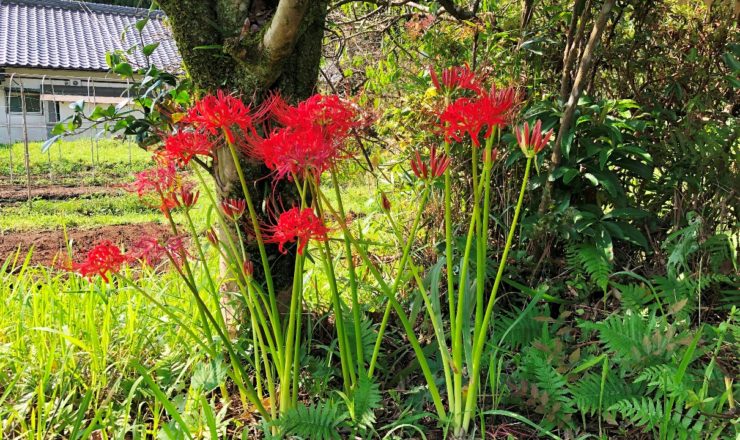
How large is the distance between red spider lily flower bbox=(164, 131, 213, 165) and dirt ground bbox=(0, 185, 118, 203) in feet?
22.6

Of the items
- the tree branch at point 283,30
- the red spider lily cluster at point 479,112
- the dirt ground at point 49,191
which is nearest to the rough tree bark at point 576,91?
the red spider lily cluster at point 479,112

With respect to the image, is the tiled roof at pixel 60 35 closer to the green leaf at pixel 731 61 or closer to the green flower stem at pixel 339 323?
the green leaf at pixel 731 61

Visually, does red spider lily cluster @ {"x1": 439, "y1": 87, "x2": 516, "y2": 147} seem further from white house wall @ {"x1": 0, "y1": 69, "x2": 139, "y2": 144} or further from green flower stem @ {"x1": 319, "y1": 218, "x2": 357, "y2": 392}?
white house wall @ {"x1": 0, "y1": 69, "x2": 139, "y2": 144}

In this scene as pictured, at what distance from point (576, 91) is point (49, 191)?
25.9 ft

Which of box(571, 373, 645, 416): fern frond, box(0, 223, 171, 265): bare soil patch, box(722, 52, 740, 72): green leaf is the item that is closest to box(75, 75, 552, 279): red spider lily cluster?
box(571, 373, 645, 416): fern frond

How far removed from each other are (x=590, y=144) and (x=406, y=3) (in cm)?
120

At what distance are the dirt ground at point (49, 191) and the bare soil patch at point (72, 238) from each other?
2.18m

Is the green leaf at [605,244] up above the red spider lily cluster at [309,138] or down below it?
below

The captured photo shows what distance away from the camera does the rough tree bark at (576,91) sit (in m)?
1.89

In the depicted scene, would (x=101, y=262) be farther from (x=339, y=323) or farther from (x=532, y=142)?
(x=532, y=142)

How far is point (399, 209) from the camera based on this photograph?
2.82 m

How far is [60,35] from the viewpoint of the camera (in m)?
17.4

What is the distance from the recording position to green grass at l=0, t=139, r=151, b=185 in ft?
30.8

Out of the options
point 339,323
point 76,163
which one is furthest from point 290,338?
point 76,163
